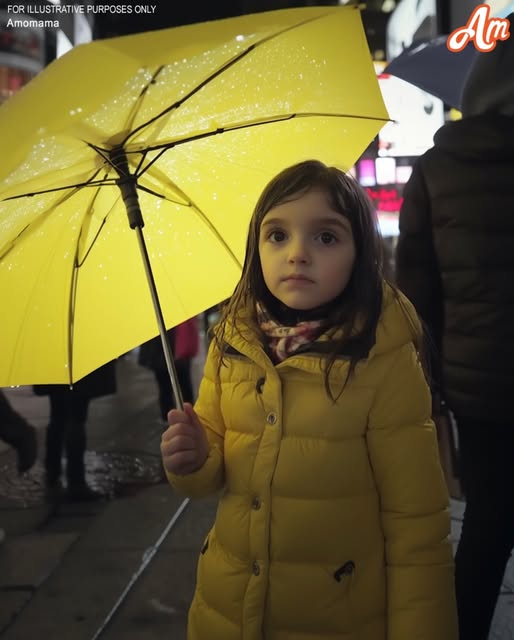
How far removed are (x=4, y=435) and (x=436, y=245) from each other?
3.47 meters

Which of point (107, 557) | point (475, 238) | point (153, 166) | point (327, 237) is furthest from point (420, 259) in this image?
point (107, 557)

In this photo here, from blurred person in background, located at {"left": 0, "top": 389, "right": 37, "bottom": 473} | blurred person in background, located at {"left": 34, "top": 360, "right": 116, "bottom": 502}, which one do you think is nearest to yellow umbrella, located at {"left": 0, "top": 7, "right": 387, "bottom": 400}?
blurred person in background, located at {"left": 34, "top": 360, "right": 116, "bottom": 502}

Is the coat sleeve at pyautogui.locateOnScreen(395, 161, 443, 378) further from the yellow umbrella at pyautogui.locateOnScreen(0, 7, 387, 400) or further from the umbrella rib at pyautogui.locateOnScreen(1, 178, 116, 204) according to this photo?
the umbrella rib at pyautogui.locateOnScreen(1, 178, 116, 204)

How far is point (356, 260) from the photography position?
1.78 meters

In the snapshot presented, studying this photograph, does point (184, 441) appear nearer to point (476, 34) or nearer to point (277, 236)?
point (277, 236)

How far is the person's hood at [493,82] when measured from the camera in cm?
217

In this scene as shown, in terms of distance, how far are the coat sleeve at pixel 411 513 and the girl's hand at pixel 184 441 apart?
44 cm

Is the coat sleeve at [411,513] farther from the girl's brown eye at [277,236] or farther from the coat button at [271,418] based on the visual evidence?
the girl's brown eye at [277,236]

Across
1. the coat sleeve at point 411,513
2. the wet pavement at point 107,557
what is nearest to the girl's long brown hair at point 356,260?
the coat sleeve at point 411,513

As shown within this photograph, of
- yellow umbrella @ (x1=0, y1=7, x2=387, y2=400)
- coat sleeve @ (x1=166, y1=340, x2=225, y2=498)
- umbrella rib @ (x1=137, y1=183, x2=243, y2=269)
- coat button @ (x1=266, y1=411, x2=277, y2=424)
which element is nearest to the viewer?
yellow umbrella @ (x1=0, y1=7, x2=387, y2=400)

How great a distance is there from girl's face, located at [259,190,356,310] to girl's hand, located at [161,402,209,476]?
0.39 metres

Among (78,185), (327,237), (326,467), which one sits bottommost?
(326,467)

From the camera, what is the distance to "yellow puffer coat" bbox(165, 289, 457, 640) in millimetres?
1610

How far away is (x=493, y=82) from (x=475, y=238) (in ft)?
1.81
